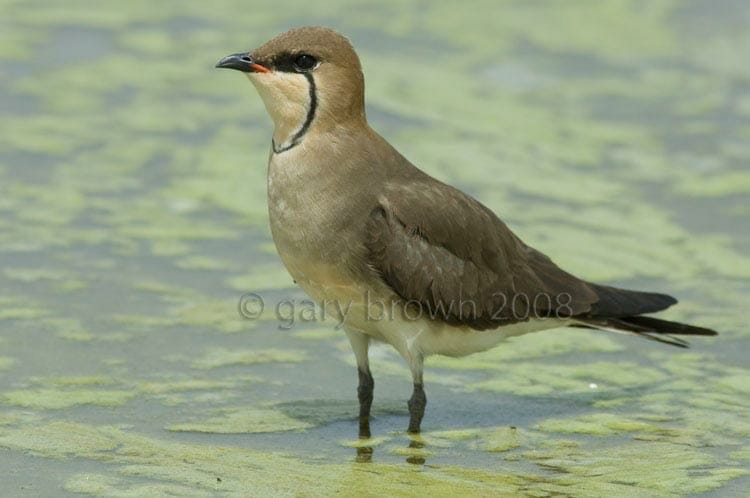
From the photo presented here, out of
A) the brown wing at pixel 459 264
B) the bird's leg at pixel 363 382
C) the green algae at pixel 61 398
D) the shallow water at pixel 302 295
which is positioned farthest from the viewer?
the bird's leg at pixel 363 382

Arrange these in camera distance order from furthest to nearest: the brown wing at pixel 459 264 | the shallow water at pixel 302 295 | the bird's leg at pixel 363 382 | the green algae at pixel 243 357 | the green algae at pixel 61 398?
the green algae at pixel 243 357, the bird's leg at pixel 363 382, the green algae at pixel 61 398, the brown wing at pixel 459 264, the shallow water at pixel 302 295

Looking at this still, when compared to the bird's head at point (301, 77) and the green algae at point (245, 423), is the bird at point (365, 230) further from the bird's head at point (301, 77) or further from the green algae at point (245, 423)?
the green algae at point (245, 423)

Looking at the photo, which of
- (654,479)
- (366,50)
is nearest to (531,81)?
(366,50)

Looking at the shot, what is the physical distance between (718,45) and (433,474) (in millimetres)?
Answer: 8054

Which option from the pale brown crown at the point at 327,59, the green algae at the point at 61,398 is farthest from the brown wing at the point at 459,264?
the green algae at the point at 61,398

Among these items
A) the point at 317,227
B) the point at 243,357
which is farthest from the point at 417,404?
the point at 243,357

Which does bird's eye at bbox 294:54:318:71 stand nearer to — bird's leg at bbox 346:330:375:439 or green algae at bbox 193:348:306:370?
bird's leg at bbox 346:330:375:439

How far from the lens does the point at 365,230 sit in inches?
252

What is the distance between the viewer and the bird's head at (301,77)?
650cm

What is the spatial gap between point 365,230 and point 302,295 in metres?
2.18

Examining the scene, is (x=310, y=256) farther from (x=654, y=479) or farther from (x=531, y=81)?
(x=531, y=81)

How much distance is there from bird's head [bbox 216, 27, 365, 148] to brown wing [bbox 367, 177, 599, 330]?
48 cm

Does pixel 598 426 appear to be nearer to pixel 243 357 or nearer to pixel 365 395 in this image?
pixel 365 395

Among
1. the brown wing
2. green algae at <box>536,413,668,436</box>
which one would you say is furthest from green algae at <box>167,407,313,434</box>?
green algae at <box>536,413,668,436</box>
